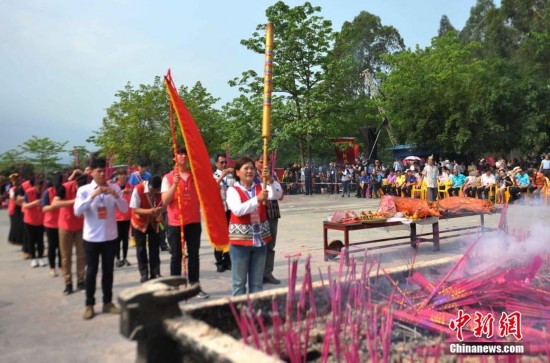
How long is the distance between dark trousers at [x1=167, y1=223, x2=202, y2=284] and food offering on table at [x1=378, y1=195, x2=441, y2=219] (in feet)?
12.7

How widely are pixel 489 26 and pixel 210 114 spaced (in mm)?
25325

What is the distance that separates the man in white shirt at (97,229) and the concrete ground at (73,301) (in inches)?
10.7

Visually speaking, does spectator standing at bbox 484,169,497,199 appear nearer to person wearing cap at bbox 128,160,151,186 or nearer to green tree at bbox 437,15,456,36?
person wearing cap at bbox 128,160,151,186

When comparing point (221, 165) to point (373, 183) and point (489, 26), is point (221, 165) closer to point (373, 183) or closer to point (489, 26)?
point (373, 183)

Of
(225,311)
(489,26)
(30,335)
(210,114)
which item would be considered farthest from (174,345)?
(489,26)

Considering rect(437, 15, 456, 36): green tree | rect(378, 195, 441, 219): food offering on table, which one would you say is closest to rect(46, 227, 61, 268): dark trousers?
rect(378, 195, 441, 219): food offering on table

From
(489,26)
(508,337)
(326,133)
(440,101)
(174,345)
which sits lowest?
(508,337)

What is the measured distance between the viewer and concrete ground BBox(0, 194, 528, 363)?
14.1 feet

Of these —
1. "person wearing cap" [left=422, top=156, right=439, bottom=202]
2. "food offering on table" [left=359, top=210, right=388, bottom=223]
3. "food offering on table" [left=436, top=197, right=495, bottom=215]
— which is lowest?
"food offering on table" [left=359, top=210, right=388, bottom=223]

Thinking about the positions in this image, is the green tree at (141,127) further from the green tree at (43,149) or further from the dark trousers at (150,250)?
the dark trousers at (150,250)

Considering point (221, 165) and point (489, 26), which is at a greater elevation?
point (489, 26)

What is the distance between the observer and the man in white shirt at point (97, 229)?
5160mm

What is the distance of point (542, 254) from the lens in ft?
16.2

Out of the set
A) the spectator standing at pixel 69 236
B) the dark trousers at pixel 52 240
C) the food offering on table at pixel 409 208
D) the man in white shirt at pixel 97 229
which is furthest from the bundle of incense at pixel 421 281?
the dark trousers at pixel 52 240
